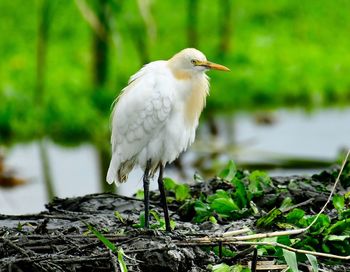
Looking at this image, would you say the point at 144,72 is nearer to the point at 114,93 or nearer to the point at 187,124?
the point at 187,124

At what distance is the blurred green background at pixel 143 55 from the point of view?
881 centimetres

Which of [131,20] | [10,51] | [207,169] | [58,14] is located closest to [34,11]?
[58,14]

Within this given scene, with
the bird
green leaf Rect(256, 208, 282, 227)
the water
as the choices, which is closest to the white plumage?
the bird

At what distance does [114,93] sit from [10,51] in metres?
1.48

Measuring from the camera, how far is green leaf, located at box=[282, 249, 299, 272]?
397 cm

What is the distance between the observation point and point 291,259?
13.1 ft

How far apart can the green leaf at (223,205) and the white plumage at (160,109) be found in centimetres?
25

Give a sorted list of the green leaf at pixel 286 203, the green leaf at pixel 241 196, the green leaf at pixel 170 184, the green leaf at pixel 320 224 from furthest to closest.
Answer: the green leaf at pixel 170 184
the green leaf at pixel 241 196
the green leaf at pixel 286 203
the green leaf at pixel 320 224

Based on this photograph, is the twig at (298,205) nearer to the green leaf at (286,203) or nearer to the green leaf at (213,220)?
the green leaf at (286,203)

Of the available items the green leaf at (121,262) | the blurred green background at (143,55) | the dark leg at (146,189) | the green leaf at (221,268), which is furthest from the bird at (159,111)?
the blurred green background at (143,55)

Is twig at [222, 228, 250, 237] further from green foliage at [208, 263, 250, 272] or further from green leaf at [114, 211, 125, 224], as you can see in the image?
green leaf at [114, 211, 125, 224]

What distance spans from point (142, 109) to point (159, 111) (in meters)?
0.06

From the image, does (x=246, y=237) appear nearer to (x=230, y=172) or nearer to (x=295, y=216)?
(x=295, y=216)

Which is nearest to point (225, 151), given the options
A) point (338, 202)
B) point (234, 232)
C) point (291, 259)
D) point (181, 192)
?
point (181, 192)
